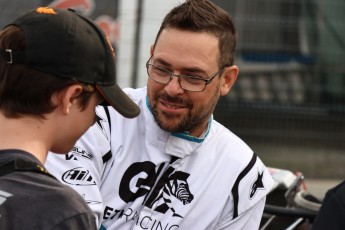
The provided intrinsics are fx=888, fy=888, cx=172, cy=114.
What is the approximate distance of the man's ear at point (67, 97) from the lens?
7.30 feet

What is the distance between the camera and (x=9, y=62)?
2.22m

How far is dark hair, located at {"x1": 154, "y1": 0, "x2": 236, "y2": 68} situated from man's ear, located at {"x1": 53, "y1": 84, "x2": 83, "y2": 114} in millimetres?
1248

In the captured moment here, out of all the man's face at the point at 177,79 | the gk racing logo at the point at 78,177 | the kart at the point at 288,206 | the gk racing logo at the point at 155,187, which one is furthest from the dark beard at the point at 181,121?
the kart at the point at 288,206

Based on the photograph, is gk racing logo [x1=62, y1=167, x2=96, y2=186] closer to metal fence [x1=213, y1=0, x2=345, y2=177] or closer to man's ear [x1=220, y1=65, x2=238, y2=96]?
man's ear [x1=220, y1=65, x2=238, y2=96]

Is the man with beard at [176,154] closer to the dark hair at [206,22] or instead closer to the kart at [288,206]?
the dark hair at [206,22]

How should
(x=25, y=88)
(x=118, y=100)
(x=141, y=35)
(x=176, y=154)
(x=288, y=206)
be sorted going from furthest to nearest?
(x=141, y=35) → (x=288, y=206) → (x=176, y=154) → (x=118, y=100) → (x=25, y=88)

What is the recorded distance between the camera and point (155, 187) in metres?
3.43

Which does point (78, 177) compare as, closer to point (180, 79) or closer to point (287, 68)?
point (180, 79)

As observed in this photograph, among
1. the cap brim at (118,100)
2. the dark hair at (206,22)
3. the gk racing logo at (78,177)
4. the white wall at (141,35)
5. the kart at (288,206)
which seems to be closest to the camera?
the cap brim at (118,100)

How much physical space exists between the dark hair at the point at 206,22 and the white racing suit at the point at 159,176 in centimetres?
32

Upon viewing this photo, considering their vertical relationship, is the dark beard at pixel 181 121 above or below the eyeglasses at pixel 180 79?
below

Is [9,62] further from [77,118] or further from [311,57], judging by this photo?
[311,57]

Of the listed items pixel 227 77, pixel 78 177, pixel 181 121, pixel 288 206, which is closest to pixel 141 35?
pixel 288 206

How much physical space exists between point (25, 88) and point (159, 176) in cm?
133
